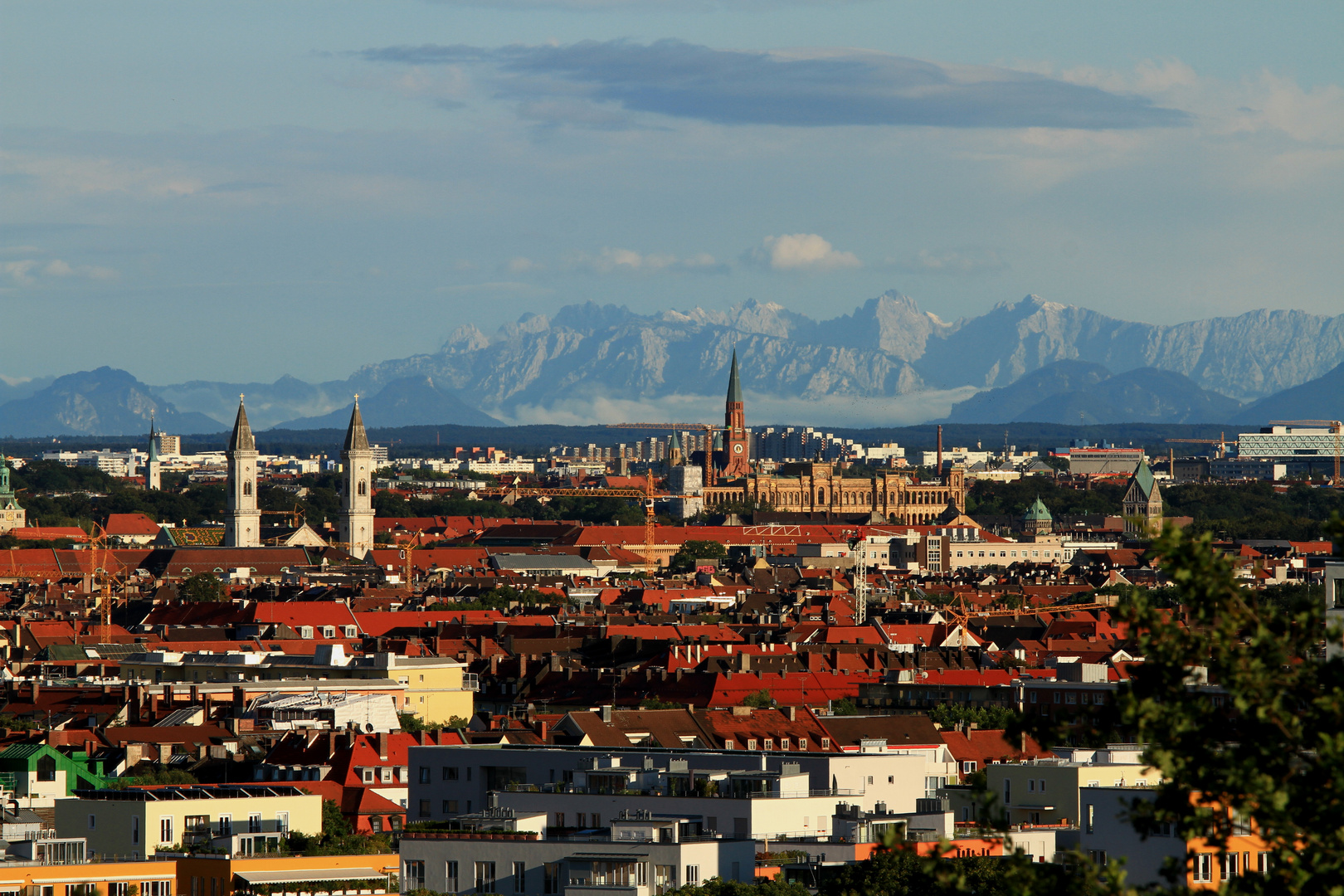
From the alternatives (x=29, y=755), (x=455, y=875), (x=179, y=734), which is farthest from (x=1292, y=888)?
(x=179, y=734)

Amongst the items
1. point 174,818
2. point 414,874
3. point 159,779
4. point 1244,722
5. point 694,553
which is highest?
point 1244,722

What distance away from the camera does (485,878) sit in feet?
99.2

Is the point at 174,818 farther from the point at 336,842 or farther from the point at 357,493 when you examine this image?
the point at 357,493

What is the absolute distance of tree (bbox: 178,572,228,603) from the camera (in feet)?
391

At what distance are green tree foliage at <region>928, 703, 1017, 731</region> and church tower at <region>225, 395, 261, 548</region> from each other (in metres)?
101

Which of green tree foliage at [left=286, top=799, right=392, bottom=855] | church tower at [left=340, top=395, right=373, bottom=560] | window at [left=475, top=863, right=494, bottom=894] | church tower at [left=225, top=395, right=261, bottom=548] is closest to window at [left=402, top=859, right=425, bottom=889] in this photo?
window at [left=475, top=863, right=494, bottom=894]

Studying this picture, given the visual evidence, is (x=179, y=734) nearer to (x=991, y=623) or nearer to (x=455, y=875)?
(x=455, y=875)

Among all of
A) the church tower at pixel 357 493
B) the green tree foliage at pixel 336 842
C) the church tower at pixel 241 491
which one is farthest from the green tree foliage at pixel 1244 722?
the church tower at pixel 357 493

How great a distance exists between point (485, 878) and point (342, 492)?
143 meters

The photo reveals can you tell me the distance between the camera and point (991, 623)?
10300cm

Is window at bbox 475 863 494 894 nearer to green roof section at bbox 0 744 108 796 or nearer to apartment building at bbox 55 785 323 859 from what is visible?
apartment building at bbox 55 785 323 859

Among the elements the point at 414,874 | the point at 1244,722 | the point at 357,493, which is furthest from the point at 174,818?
the point at 357,493

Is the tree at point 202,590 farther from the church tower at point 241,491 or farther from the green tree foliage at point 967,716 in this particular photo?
the green tree foliage at point 967,716

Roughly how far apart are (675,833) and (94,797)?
960cm
